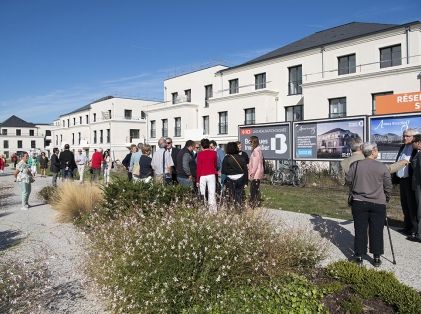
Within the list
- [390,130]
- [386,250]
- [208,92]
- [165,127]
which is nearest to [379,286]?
[386,250]

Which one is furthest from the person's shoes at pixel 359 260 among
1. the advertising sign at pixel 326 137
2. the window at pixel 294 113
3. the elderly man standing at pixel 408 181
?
the window at pixel 294 113

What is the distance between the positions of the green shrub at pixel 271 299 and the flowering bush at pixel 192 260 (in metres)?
0.08

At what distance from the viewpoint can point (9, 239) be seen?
7621 millimetres

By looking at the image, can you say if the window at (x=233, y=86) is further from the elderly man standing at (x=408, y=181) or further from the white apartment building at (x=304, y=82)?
the elderly man standing at (x=408, y=181)

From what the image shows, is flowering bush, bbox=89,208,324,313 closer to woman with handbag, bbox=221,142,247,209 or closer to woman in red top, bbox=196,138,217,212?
woman in red top, bbox=196,138,217,212

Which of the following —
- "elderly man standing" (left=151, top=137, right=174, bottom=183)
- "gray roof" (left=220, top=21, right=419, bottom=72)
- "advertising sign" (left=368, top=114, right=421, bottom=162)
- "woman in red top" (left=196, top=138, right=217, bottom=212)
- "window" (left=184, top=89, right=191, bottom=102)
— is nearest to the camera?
"woman in red top" (left=196, top=138, right=217, bottom=212)

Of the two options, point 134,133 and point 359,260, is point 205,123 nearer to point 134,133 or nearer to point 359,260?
point 134,133

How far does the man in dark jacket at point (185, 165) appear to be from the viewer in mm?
9664

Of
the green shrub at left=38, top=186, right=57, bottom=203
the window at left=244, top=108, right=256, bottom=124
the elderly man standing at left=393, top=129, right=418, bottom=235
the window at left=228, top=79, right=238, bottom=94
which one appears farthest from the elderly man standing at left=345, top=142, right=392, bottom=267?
the window at left=228, top=79, right=238, bottom=94

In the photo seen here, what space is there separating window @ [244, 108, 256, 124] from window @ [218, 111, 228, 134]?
2.58 metres

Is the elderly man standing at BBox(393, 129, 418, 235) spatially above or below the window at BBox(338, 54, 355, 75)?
below

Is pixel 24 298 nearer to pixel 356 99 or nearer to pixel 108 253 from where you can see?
pixel 108 253

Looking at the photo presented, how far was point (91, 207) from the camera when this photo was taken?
350 inches

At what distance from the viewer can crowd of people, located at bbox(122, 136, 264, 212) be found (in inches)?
346
